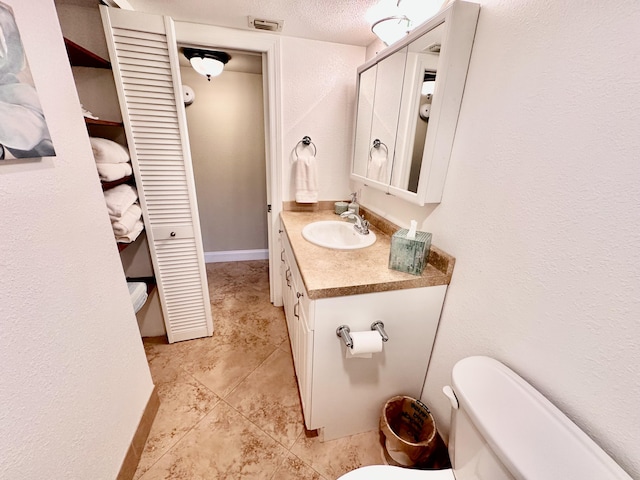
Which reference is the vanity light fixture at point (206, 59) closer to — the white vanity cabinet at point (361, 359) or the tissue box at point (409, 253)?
the white vanity cabinet at point (361, 359)

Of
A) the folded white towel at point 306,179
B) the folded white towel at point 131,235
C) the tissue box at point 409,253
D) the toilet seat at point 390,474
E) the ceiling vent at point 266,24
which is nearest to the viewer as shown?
the toilet seat at point 390,474

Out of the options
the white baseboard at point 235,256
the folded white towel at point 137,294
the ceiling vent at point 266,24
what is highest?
the ceiling vent at point 266,24

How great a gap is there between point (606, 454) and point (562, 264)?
0.42 meters

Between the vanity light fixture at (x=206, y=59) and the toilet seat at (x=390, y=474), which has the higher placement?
the vanity light fixture at (x=206, y=59)

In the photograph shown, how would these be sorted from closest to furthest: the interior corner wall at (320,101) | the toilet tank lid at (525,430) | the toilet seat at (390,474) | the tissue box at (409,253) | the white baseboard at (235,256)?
the toilet tank lid at (525,430) < the toilet seat at (390,474) < the tissue box at (409,253) < the interior corner wall at (320,101) < the white baseboard at (235,256)

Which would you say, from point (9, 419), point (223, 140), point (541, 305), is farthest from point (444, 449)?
point (223, 140)

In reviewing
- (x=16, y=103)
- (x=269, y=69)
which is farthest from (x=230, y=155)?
(x=16, y=103)

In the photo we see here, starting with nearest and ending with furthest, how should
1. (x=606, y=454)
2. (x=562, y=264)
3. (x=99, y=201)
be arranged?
(x=606, y=454)
(x=562, y=264)
(x=99, y=201)

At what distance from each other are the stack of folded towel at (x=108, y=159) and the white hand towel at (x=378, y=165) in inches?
53.1

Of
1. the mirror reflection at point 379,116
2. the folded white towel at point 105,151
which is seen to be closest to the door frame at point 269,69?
the mirror reflection at point 379,116

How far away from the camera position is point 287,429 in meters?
1.29

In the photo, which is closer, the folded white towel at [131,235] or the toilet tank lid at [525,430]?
the toilet tank lid at [525,430]

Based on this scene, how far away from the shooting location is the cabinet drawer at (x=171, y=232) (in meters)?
1.52

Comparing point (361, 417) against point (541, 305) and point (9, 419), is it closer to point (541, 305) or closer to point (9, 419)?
point (541, 305)
